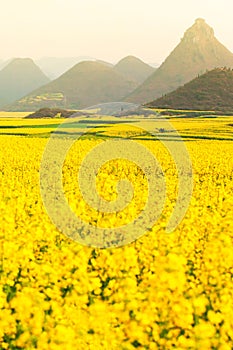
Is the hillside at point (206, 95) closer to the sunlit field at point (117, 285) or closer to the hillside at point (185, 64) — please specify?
the hillside at point (185, 64)

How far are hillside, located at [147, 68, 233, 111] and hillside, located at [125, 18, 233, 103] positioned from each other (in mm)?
68305

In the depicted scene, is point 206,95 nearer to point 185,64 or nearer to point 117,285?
point 117,285

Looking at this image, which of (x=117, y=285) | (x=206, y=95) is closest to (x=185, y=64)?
(x=206, y=95)

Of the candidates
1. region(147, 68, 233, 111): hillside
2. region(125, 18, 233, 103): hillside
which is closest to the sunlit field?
region(147, 68, 233, 111): hillside

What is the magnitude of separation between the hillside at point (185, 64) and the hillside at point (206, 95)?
68.3 m

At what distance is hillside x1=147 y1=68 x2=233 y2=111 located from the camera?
82188mm

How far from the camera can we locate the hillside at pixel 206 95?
270ft

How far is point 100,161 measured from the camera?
2039cm

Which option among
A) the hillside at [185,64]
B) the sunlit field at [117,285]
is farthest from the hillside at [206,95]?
the sunlit field at [117,285]

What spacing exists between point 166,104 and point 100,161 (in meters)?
66.4

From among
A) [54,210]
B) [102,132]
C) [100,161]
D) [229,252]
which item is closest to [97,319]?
[229,252]

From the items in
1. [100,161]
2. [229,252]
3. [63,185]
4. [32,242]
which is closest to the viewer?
[229,252]

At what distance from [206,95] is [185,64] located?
325 ft

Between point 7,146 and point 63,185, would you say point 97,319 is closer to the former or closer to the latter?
point 63,185
